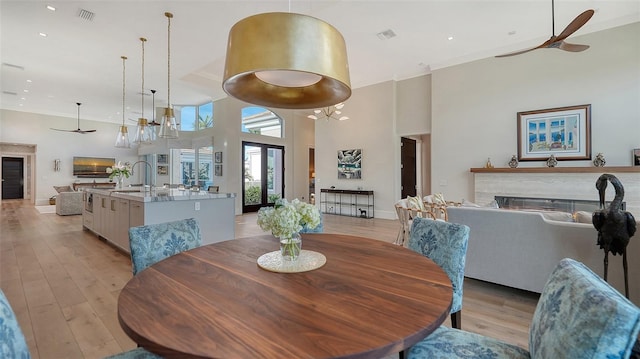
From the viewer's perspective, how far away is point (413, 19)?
14.4ft

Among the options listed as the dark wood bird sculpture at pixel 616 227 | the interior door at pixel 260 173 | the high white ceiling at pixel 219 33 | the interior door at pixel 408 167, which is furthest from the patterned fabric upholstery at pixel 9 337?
the interior door at pixel 260 173

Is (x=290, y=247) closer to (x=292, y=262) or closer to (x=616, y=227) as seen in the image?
(x=292, y=262)

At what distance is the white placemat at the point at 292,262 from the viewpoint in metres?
1.29

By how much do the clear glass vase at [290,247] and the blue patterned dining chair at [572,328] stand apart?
0.67m

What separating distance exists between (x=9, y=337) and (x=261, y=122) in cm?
864

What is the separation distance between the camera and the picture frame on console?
479cm

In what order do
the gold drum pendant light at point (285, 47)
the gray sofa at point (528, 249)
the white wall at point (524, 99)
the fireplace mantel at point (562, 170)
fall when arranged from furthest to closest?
the white wall at point (524, 99), the fireplace mantel at point (562, 170), the gray sofa at point (528, 249), the gold drum pendant light at point (285, 47)

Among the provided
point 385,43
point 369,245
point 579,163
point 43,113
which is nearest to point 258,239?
point 369,245

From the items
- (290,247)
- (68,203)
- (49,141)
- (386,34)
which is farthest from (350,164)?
(49,141)

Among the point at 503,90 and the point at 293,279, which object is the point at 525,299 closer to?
the point at 293,279

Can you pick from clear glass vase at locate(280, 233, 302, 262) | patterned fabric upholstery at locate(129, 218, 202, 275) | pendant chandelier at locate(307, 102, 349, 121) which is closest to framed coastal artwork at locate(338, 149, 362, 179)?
pendant chandelier at locate(307, 102, 349, 121)

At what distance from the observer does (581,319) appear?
0.77 m

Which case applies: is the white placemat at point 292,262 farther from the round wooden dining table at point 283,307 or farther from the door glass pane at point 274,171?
the door glass pane at point 274,171

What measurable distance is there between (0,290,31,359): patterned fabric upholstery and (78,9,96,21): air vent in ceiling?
493 centimetres
